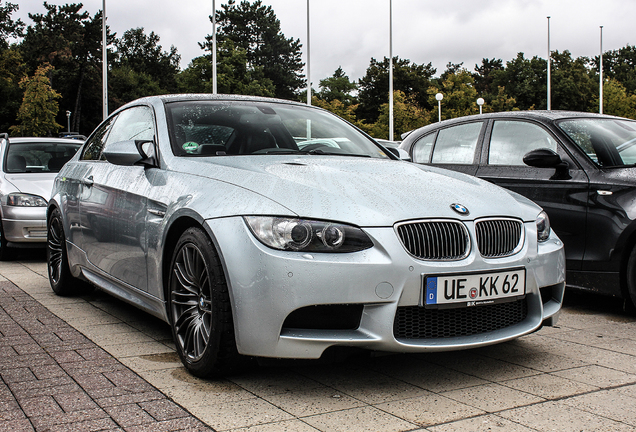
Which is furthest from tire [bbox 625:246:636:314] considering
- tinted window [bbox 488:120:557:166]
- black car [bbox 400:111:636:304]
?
tinted window [bbox 488:120:557:166]

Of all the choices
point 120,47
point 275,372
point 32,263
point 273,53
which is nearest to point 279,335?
point 275,372

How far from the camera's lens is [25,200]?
8.16 metres

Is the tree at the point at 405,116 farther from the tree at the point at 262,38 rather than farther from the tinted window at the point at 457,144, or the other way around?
the tinted window at the point at 457,144

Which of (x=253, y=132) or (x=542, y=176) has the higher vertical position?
(x=253, y=132)

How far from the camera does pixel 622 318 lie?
490 centimetres

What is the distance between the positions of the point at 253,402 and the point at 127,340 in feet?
4.87

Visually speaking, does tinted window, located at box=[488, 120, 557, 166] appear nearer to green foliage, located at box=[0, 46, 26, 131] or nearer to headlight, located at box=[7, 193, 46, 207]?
headlight, located at box=[7, 193, 46, 207]

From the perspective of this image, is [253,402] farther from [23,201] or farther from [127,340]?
[23,201]

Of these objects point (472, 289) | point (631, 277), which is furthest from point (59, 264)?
point (631, 277)

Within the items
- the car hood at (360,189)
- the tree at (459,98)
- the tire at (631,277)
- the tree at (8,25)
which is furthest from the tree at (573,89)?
the car hood at (360,189)

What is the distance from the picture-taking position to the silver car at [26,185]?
8.05 m

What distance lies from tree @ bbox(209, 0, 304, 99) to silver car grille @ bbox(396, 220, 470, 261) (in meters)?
81.5

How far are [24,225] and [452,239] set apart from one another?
6401 mm

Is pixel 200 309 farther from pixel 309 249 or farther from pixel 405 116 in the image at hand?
pixel 405 116
